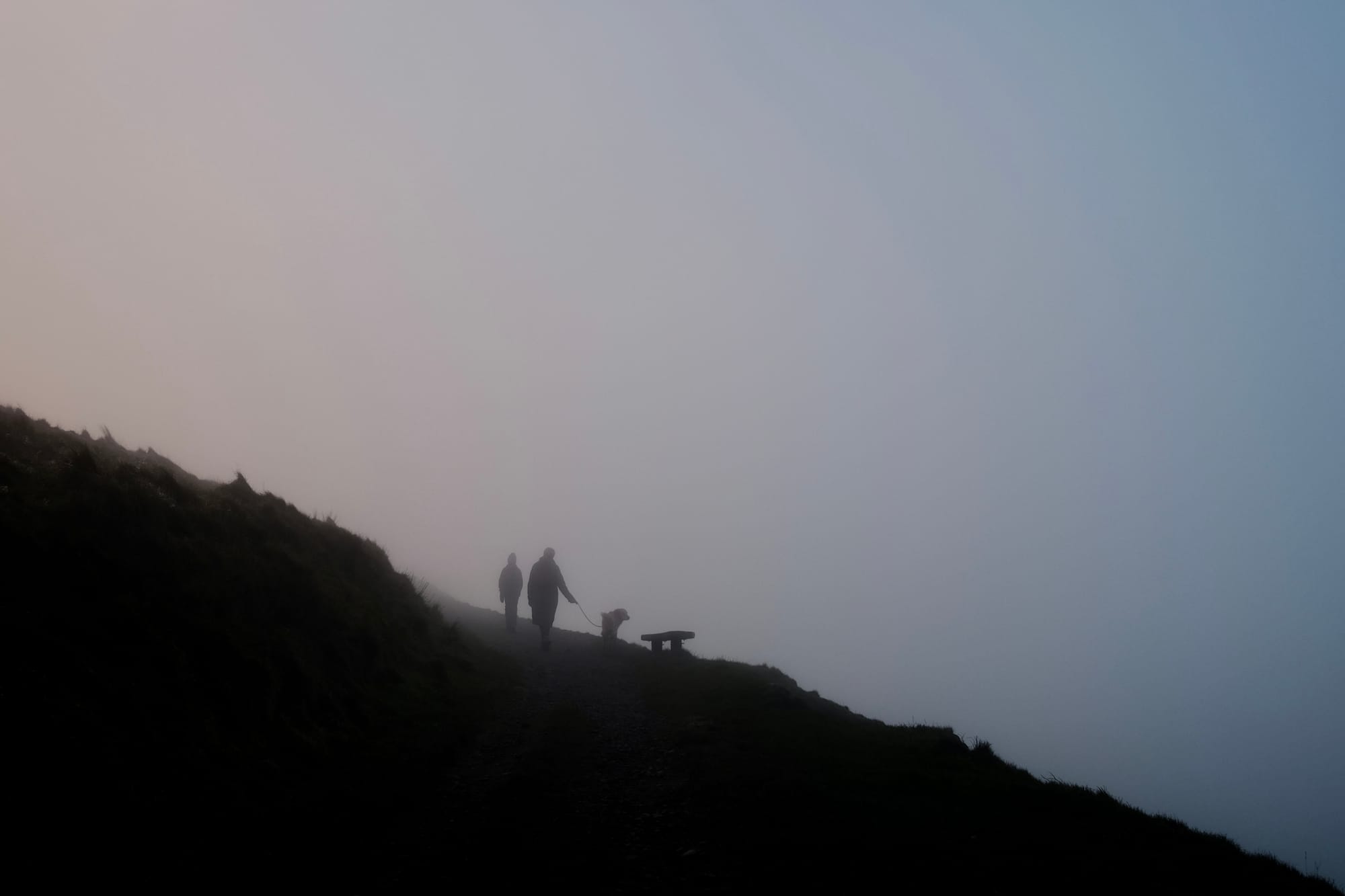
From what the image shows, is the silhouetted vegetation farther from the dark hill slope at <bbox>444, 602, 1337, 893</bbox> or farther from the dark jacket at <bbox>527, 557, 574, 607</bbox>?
the dark jacket at <bbox>527, 557, 574, 607</bbox>

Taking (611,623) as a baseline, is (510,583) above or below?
above

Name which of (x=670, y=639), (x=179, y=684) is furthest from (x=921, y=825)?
(x=670, y=639)

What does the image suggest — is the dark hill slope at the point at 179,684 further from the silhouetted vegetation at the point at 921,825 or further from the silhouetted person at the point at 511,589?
the silhouetted person at the point at 511,589

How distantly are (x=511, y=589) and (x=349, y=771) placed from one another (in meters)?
28.4

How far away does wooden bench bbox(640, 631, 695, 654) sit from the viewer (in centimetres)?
3347

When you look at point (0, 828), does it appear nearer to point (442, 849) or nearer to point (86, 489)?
point (442, 849)

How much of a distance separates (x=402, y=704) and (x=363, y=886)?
8282 mm

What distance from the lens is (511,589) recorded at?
4069 centimetres

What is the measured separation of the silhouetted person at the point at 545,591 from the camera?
1406 inches

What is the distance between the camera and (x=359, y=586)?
70.0 ft

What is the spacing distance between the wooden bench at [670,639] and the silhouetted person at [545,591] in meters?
4.31

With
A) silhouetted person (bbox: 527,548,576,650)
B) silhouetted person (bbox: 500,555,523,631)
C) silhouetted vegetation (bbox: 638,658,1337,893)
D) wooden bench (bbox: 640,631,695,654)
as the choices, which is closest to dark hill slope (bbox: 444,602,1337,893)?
silhouetted vegetation (bbox: 638,658,1337,893)

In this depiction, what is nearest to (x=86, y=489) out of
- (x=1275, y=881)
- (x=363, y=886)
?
(x=363, y=886)

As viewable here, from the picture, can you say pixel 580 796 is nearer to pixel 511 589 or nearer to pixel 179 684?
pixel 179 684
